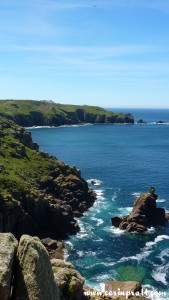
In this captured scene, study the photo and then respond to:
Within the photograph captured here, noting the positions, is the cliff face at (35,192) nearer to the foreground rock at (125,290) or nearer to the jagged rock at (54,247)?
the jagged rock at (54,247)

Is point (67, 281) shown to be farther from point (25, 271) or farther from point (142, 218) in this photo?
point (142, 218)

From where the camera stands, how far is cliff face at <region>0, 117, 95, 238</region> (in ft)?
314

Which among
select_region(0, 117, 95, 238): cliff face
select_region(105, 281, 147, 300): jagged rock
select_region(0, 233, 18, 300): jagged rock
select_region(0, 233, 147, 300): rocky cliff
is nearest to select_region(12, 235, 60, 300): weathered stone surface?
select_region(0, 233, 147, 300): rocky cliff

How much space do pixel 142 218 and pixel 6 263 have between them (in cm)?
8184

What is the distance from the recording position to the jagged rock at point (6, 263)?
26.5 metres

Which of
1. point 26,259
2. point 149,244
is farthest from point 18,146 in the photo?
point 26,259

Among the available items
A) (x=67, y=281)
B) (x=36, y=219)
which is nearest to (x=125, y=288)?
(x=67, y=281)

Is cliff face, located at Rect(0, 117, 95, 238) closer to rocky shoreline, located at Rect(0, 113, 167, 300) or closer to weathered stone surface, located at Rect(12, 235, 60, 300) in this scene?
rocky shoreline, located at Rect(0, 113, 167, 300)

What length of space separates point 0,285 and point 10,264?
79.2 inches

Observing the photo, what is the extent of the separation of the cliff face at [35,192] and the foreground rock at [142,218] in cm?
1354

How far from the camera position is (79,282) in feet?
139

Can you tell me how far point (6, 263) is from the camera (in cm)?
2739

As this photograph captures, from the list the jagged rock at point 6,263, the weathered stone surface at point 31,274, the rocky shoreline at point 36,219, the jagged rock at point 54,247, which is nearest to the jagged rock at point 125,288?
the rocky shoreline at point 36,219

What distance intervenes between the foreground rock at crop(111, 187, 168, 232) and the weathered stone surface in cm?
7539
